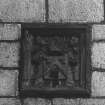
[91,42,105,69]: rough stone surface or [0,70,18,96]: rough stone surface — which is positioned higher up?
[91,42,105,69]: rough stone surface

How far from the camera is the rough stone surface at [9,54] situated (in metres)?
3.08

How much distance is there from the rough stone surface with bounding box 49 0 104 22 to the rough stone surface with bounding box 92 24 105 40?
0.05 metres

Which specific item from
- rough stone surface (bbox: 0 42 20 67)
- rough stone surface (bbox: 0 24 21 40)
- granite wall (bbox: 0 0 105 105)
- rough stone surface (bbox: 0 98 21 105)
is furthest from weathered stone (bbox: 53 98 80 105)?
rough stone surface (bbox: 0 24 21 40)

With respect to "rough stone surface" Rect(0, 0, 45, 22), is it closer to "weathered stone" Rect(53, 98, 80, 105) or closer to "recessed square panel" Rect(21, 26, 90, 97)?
"recessed square panel" Rect(21, 26, 90, 97)

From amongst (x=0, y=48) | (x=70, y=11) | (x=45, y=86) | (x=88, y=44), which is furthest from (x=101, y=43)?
(x=0, y=48)

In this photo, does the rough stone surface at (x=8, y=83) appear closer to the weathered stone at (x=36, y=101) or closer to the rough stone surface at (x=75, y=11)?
the weathered stone at (x=36, y=101)

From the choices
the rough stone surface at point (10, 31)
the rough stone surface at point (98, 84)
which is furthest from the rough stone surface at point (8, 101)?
the rough stone surface at point (98, 84)

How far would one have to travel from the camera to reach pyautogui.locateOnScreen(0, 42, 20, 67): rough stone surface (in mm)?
3076

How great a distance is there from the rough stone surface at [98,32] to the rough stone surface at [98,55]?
0.05m

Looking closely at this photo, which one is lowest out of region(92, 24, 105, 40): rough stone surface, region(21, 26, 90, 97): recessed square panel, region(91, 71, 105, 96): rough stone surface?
region(91, 71, 105, 96): rough stone surface

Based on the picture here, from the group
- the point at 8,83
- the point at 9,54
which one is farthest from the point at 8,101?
the point at 9,54

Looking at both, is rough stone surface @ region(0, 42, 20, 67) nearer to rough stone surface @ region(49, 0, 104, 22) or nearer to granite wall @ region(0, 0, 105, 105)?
granite wall @ region(0, 0, 105, 105)

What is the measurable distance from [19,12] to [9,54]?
0.33 m

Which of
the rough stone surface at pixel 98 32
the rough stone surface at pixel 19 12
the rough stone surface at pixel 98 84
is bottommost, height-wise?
the rough stone surface at pixel 98 84
